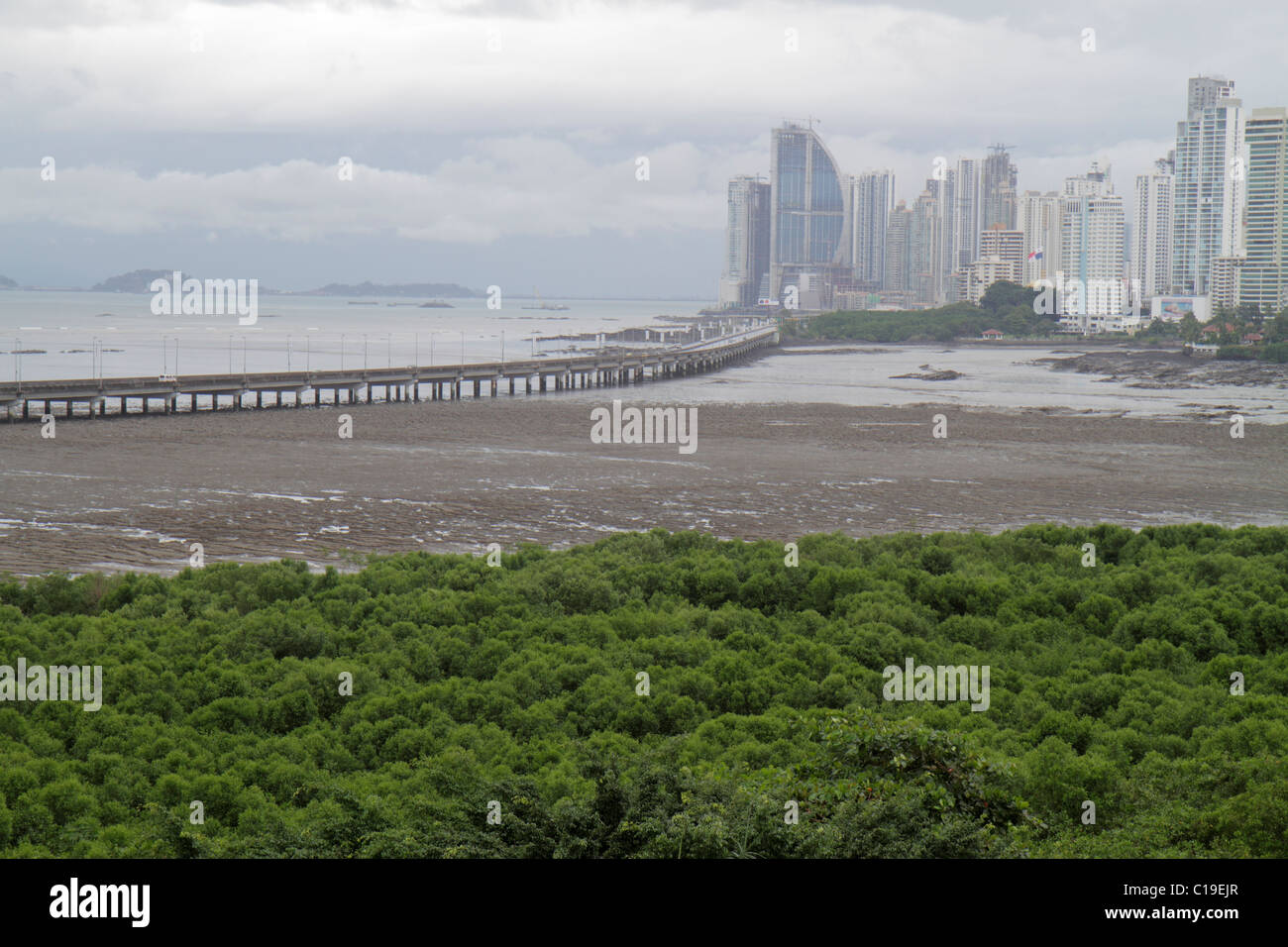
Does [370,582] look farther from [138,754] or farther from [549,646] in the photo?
[138,754]

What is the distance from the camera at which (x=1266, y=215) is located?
179 metres

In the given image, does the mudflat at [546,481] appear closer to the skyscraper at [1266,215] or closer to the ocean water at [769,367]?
the ocean water at [769,367]

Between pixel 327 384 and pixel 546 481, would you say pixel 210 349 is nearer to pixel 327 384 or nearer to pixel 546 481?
pixel 327 384

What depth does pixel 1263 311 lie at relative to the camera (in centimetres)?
16600

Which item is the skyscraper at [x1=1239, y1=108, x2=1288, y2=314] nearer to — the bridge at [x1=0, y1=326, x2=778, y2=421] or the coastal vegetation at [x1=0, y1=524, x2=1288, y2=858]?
the bridge at [x1=0, y1=326, x2=778, y2=421]

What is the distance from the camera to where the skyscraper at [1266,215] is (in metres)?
169

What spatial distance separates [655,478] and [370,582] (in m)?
21.8

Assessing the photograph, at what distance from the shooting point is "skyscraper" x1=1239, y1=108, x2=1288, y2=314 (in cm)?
16912

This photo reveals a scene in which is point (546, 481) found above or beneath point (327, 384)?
beneath

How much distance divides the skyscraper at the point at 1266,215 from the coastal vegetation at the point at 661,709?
162m

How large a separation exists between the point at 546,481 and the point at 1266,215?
539ft

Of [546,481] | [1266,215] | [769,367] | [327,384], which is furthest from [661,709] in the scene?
[1266,215]

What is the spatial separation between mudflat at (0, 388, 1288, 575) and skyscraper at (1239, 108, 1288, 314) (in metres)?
121
